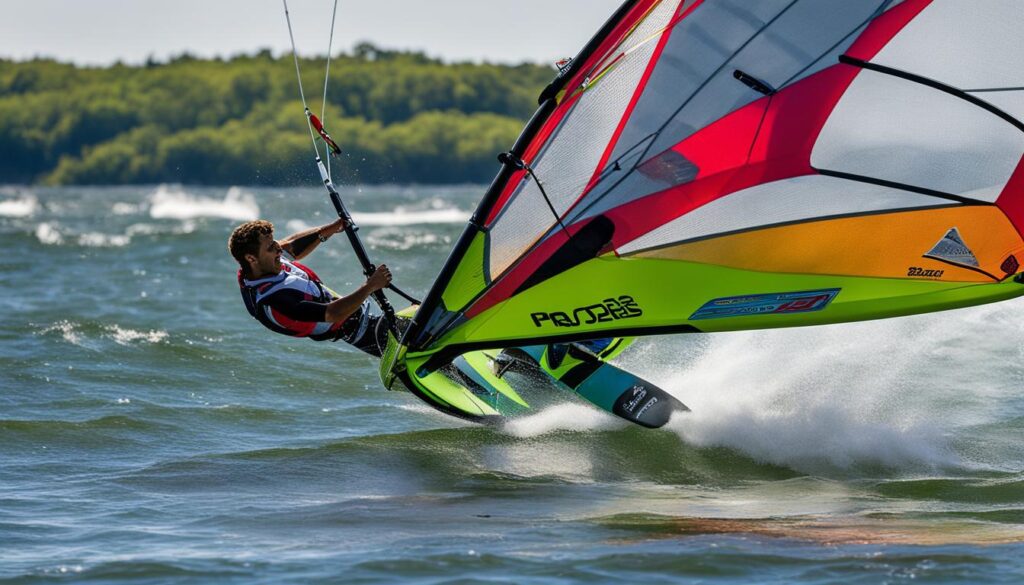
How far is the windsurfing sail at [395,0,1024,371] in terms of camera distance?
6.00 meters

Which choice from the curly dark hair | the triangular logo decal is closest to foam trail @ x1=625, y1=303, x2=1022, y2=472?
the triangular logo decal

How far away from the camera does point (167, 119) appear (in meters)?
103

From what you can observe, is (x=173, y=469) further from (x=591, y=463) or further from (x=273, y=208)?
(x=273, y=208)

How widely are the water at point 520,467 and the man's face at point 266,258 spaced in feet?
3.10

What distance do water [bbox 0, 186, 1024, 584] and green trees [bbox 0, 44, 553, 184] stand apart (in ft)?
261

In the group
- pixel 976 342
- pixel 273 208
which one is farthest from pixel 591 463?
pixel 273 208

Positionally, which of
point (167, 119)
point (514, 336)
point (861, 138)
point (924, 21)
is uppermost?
point (167, 119)

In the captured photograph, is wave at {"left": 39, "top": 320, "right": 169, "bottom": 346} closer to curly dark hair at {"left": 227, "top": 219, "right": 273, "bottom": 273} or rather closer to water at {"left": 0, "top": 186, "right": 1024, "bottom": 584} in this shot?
water at {"left": 0, "top": 186, "right": 1024, "bottom": 584}

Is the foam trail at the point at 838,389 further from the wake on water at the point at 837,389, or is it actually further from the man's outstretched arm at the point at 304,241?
the man's outstretched arm at the point at 304,241

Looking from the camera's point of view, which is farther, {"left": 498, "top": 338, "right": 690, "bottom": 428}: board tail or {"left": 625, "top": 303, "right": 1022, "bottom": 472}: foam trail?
A: {"left": 498, "top": 338, "right": 690, "bottom": 428}: board tail

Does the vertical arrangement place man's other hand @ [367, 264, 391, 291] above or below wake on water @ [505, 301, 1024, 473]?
above

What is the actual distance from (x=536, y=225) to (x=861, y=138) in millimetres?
1480

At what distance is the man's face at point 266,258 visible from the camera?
6.74 m

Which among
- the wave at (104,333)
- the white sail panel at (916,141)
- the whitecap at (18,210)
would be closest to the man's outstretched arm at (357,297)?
the white sail panel at (916,141)
